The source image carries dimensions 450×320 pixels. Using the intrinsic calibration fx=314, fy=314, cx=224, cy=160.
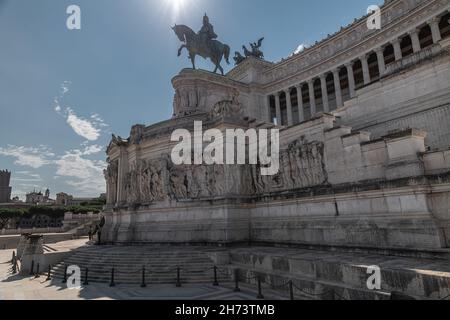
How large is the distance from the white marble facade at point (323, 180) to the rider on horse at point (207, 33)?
1211cm

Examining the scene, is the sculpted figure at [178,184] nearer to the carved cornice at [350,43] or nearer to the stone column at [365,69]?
the stone column at [365,69]

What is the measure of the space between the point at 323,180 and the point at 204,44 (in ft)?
88.4

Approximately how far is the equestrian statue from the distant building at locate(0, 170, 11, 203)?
134054 millimetres

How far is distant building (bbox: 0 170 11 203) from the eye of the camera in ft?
438

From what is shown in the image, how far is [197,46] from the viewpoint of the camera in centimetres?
3541

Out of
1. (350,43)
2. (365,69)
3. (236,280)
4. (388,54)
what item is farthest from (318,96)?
(236,280)

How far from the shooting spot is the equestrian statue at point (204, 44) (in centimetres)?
3506

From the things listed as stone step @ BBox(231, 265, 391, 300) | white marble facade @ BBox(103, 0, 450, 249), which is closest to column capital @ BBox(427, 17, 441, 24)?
white marble facade @ BBox(103, 0, 450, 249)

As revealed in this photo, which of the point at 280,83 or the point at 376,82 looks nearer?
the point at 376,82

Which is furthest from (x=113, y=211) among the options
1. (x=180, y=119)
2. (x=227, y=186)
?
(x=227, y=186)

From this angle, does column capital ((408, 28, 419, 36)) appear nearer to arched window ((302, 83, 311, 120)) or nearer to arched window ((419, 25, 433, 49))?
arched window ((419, 25, 433, 49))

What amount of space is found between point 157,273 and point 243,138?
28.2 feet

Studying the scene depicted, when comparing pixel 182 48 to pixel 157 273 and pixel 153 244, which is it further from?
pixel 157 273
